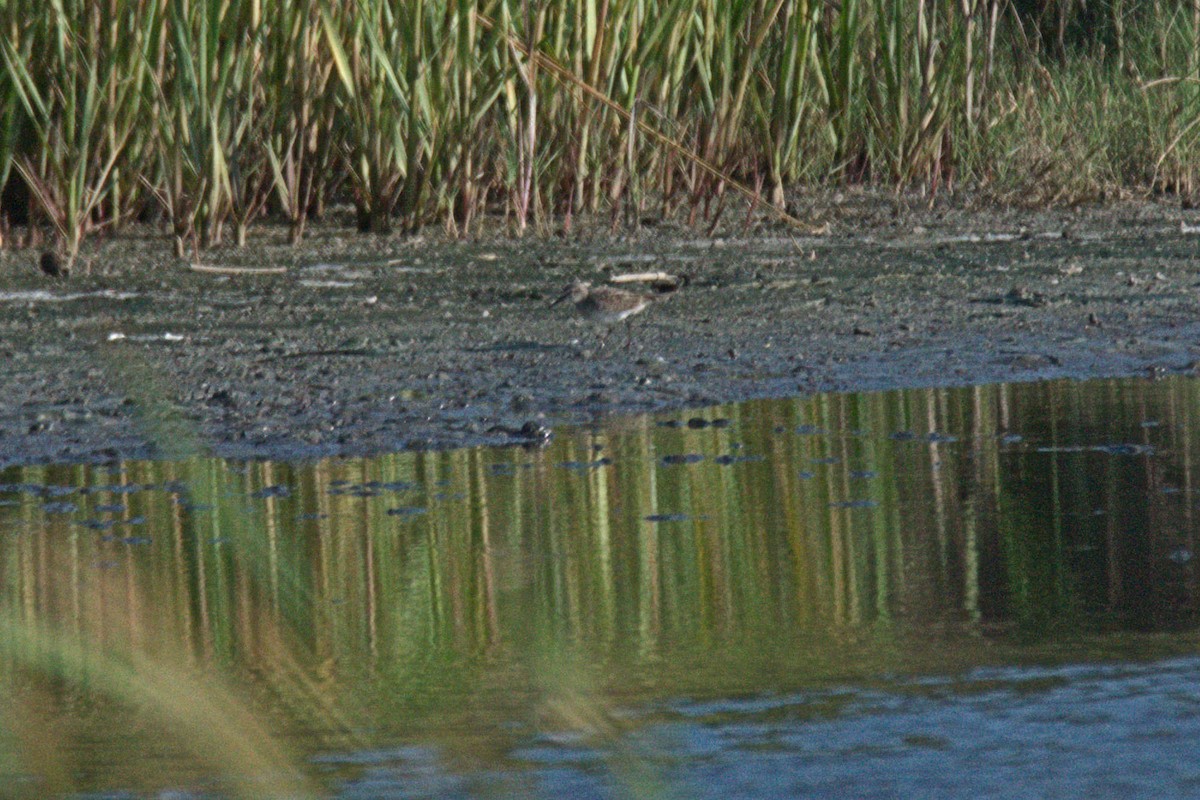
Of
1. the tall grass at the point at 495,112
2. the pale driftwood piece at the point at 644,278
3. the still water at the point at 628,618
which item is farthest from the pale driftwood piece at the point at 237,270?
the still water at the point at 628,618

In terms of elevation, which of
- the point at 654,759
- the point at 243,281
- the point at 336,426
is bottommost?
the point at 654,759

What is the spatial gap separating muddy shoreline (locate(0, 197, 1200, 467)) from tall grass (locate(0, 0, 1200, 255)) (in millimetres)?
176

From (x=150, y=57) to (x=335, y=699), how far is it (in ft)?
11.5

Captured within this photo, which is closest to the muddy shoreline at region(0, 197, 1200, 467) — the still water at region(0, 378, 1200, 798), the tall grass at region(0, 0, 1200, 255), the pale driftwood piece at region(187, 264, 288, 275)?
the pale driftwood piece at region(187, 264, 288, 275)

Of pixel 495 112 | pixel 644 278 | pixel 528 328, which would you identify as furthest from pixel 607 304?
pixel 495 112

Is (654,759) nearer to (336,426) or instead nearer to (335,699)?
(335,699)

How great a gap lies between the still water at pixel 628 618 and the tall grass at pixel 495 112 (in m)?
1.73

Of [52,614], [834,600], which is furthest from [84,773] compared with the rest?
[834,600]

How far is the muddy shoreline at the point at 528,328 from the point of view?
3400 millimetres

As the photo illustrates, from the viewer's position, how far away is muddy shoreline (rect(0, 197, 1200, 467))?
340 cm

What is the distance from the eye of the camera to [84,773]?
154cm

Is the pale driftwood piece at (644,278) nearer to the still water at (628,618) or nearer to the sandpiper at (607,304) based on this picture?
the sandpiper at (607,304)

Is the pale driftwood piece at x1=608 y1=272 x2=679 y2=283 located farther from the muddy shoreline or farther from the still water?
the still water

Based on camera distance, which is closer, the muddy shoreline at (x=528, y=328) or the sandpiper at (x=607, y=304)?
the muddy shoreline at (x=528, y=328)
